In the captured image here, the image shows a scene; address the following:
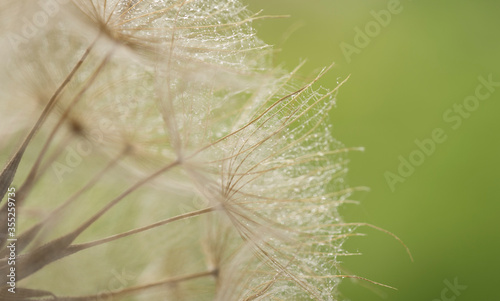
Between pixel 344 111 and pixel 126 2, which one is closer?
pixel 126 2

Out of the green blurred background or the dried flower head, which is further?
the green blurred background

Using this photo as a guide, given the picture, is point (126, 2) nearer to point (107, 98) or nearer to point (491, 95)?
point (107, 98)

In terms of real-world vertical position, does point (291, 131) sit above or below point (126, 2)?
below

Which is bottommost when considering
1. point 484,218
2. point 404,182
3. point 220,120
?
point 484,218

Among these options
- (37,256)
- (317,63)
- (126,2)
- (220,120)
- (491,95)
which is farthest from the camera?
(491,95)

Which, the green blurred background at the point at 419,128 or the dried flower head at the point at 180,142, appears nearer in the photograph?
the dried flower head at the point at 180,142

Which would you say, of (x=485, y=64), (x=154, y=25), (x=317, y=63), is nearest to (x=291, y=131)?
(x=154, y=25)
